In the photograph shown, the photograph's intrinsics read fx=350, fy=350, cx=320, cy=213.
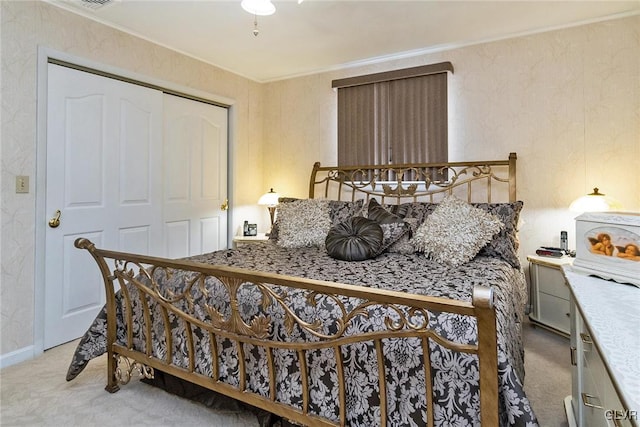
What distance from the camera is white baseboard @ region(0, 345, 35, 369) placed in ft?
7.37

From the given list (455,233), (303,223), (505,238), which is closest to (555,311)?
(505,238)

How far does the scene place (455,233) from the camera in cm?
222

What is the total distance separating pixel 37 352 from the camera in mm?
2404

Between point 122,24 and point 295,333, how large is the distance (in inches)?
112

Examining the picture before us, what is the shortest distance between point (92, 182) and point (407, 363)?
2.69 metres

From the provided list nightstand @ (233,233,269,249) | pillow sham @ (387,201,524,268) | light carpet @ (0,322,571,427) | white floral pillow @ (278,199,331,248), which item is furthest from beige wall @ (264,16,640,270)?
nightstand @ (233,233,269,249)

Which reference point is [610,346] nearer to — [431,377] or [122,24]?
[431,377]

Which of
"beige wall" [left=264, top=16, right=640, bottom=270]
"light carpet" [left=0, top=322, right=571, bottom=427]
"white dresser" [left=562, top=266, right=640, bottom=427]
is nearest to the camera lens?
"white dresser" [left=562, top=266, right=640, bottom=427]

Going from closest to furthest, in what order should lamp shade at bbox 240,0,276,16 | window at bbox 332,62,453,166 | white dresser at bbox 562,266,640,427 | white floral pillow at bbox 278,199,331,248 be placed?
white dresser at bbox 562,266,640,427, lamp shade at bbox 240,0,276,16, white floral pillow at bbox 278,199,331,248, window at bbox 332,62,453,166

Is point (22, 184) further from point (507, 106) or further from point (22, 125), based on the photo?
point (507, 106)

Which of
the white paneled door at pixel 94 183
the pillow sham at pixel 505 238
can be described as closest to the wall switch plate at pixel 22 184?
the white paneled door at pixel 94 183

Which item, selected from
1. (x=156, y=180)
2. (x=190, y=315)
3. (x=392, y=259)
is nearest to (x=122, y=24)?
(x=156, y=180)

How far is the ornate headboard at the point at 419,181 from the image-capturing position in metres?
3.05

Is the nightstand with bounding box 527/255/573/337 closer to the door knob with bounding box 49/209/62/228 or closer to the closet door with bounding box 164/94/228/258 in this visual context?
the closet door with bounding box 164/94/228/258
